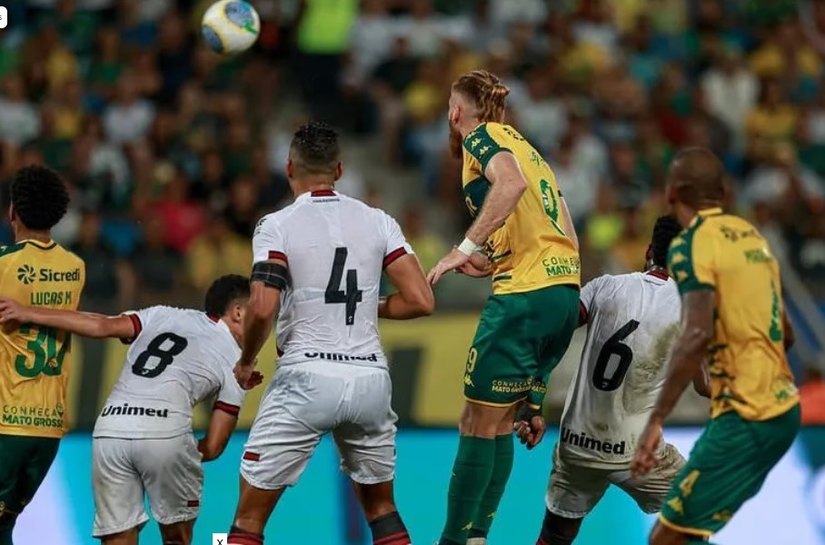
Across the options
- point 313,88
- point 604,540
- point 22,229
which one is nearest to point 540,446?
point 604,540

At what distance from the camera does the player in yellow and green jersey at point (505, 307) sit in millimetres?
8320

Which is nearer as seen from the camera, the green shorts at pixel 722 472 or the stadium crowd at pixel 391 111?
the green shorts at pixel 722 472

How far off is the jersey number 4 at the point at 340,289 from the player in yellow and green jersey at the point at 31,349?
5.33ft

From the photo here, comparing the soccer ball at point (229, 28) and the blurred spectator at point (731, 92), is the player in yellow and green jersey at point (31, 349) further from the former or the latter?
the blurred spectator at point (731, 92)

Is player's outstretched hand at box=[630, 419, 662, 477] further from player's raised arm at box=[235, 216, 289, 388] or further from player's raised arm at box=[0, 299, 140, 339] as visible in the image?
player's raised arm at box=[0, 299, 140, 339]

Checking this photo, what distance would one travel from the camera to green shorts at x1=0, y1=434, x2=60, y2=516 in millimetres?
8477

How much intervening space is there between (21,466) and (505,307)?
2741 mm

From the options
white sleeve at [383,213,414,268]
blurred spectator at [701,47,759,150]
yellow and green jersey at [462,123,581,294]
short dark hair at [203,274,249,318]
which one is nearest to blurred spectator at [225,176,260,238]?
blurred spectator at [701,47,759,150]

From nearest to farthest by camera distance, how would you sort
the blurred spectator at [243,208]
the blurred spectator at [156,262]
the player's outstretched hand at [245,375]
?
the player's outstretched hand at [245,375] → the blurred spectator at [156,262] → the blurred spectator at [243,208]

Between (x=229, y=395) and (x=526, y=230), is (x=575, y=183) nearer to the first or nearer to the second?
(x=526, y=230)

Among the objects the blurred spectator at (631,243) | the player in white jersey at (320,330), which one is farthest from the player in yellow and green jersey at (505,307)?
the blurred spectator at (631,243)

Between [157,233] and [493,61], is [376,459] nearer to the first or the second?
[157,233]

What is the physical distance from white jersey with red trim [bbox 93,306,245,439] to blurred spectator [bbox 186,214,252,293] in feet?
19.5

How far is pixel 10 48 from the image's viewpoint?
17.0m
